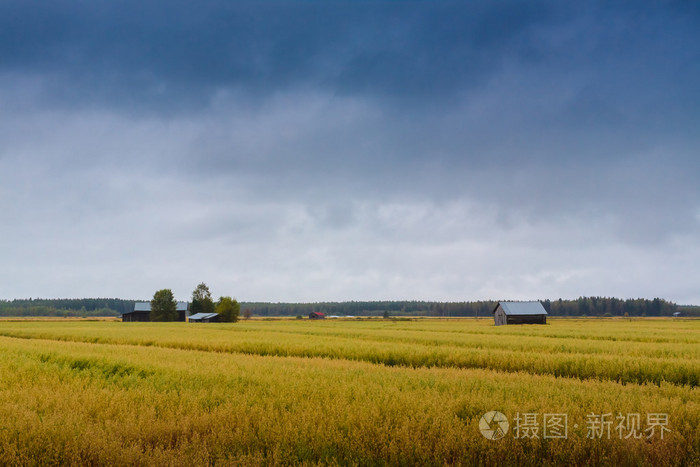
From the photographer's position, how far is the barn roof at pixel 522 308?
77.6m

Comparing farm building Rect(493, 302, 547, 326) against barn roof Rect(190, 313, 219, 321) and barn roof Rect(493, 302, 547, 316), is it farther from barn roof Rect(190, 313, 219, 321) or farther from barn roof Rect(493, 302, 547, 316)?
barn roof Rect(190, 313, 219, 321)

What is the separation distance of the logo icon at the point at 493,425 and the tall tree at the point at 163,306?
363 feet

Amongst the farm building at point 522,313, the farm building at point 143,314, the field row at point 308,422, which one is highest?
the field row at point 308,422

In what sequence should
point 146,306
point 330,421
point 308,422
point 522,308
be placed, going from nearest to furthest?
point 308,422 → point 330,421 → point 522,308 → point 146,306

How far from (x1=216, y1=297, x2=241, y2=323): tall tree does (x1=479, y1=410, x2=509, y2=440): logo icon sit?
317 feet

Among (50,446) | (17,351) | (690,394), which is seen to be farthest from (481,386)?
(17,351)

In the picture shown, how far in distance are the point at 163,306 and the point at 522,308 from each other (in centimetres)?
8264

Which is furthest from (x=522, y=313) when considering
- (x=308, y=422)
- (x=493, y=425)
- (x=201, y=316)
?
(x=308, y=422)

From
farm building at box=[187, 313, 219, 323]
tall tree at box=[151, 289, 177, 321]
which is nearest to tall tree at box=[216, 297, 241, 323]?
farm building at box=[187, 313, 219, 323]

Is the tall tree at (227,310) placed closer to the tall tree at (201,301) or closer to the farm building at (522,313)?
the tall tree at (201,301)

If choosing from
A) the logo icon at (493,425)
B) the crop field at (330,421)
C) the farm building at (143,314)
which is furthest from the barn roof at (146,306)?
the logo icon at (493,425)

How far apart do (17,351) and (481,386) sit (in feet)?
64.1

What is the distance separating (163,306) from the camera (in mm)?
106125

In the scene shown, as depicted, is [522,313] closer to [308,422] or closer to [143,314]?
[308,422]
